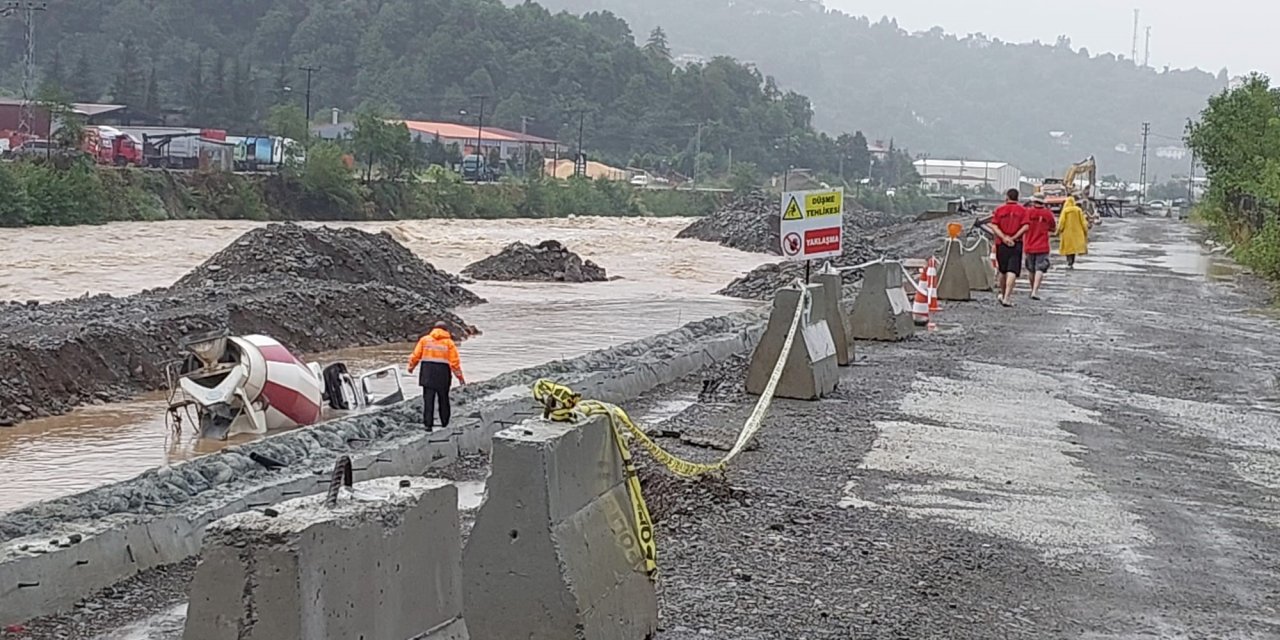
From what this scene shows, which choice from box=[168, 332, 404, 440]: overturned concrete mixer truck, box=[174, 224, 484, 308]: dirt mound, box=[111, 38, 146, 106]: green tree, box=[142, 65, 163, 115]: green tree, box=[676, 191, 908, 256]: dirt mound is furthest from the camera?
box=[111, 38, 146, 106]: green tree

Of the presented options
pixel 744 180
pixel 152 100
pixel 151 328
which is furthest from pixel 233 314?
pixel 744 180

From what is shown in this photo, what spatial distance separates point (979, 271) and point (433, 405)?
1567 cm

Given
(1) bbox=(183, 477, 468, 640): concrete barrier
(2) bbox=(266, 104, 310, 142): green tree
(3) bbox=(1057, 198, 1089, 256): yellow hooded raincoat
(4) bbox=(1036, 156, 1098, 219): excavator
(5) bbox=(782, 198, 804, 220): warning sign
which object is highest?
(2) bbox=(266, 104, 310, 142): green tree

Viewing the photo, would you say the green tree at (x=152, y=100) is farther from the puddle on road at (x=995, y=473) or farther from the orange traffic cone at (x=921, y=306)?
the puddle on road at (x=995, y=473)

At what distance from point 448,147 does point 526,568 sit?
11291 cm

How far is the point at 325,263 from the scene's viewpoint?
34.9 metres

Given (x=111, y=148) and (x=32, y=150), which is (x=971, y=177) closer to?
(x=111, y=148)

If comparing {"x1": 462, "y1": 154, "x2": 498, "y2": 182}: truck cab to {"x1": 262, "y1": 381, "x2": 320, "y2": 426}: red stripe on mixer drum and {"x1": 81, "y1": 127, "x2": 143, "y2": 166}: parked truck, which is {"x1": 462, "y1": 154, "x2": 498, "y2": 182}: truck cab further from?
{"x1": 262, "y1": 381, "x2": 320, "y2": 426}: red stripe on mixer drum

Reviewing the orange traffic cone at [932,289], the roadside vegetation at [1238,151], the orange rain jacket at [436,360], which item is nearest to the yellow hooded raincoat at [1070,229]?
the roadside vegetation at [1238,151]

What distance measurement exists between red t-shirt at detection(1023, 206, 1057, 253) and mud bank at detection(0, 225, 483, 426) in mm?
11293

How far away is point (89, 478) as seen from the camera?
1468cm

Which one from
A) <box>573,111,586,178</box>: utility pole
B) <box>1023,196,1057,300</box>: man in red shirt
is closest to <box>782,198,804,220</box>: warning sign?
<box>1023,196,1057,300</box>: man in red shirt

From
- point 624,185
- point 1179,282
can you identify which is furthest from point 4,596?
point 624,185

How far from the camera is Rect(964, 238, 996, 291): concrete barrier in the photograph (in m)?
25.5
